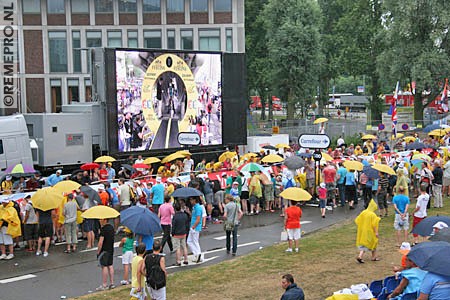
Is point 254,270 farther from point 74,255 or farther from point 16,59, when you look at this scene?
point 16,59

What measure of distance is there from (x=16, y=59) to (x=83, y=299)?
4021cm

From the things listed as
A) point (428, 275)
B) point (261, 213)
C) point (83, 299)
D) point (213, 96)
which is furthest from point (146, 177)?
point (428, 275)

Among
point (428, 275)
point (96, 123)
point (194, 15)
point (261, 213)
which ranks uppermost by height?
point (194, 15)

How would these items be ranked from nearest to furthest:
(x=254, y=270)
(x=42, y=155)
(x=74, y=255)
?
(x=254, y=270)
(x=74, y=255)
(x=42, y=155)

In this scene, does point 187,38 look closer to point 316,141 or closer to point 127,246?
point 316,141

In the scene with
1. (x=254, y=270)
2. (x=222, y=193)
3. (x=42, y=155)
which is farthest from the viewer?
(x=42, y=155)

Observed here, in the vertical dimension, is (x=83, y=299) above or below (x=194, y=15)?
below

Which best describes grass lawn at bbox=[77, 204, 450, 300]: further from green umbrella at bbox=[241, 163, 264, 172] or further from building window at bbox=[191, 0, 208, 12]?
building window at bbox=[191, 0, 208, 12]

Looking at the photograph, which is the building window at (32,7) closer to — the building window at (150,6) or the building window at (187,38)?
the building window at (150,6)

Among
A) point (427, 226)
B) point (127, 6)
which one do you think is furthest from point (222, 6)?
point (427, 226)

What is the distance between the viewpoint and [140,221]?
41.7ft

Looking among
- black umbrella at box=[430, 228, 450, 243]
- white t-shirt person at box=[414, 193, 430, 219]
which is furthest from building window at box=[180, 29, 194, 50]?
black umbrella at box=[430, 228, 450, 243]

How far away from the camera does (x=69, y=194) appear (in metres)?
16.6

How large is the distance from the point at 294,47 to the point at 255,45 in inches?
503
